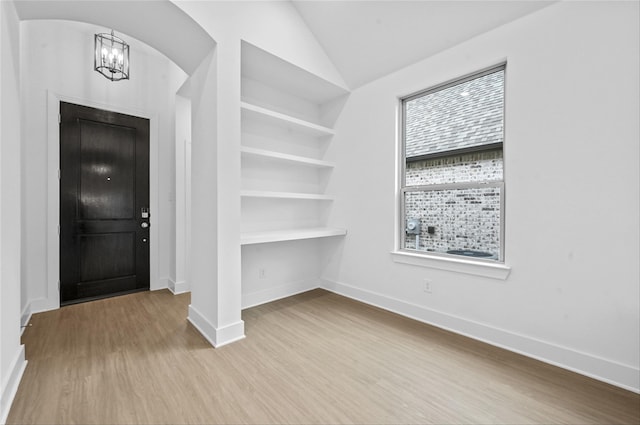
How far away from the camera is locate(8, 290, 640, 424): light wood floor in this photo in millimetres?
1490

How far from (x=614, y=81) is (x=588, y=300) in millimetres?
1435

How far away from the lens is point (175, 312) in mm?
2910

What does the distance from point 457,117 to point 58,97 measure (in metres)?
4.20

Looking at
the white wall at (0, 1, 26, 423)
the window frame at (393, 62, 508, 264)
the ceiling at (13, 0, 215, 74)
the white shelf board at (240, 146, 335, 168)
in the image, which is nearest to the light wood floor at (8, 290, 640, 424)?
the white wall at (0, 1, 26, 423)

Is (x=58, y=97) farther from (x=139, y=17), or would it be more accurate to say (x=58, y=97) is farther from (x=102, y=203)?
(x=139, y=17)

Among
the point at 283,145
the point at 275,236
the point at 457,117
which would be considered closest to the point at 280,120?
the point at 283,145

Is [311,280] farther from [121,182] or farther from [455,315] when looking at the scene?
[121,182]

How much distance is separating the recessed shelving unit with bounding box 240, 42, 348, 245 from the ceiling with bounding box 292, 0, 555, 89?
0.40 metres

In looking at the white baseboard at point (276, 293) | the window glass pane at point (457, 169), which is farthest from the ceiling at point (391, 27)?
the white baseboard at point (276, 293)

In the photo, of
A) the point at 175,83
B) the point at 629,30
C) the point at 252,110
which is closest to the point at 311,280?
the point at 252,110

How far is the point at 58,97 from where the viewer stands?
300 cm

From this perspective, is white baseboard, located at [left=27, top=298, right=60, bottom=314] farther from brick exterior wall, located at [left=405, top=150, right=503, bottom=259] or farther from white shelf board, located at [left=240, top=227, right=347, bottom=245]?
brick exterior wall, located at [left=405, top=150, right=503, bottom=259]

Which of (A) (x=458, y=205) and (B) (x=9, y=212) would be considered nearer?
(B) (x=9, y=212)

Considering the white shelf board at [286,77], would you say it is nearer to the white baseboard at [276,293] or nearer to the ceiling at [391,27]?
the ceiling at [391,27]
